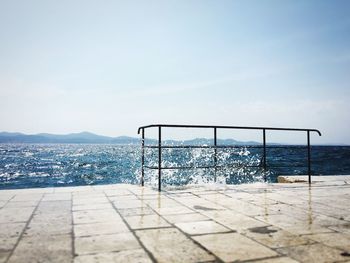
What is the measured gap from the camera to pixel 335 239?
289 centimetres

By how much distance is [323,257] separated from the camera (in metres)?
2.42

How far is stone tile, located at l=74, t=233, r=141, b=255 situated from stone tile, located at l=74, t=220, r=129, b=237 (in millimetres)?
131

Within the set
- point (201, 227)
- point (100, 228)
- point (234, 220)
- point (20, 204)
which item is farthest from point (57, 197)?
point (234, 220)

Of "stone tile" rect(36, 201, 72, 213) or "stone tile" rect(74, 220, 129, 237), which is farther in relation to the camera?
"stone tile" rect(36, 201, 72, 213)

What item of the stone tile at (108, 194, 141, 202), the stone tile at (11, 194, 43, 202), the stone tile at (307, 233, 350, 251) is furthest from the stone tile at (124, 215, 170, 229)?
the stone tile at (11, 194, 43, 202)

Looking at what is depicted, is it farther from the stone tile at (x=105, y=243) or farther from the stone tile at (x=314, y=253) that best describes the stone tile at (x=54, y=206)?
the stone tile at (x=314, y=253)

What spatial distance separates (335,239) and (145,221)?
1.94 meters

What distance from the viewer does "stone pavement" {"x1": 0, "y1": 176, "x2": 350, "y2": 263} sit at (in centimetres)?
251

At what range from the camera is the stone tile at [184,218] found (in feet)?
11.8

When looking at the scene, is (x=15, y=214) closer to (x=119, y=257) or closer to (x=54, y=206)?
(x=54, y=206)

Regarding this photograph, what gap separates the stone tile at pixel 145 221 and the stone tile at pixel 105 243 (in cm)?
34

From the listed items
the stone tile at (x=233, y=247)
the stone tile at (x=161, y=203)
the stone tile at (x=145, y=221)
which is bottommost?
the stone tile at (x=161, y=203)

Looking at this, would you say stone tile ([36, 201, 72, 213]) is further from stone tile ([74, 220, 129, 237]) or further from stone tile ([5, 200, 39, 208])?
stone tile ([74, 220, 129, 237])

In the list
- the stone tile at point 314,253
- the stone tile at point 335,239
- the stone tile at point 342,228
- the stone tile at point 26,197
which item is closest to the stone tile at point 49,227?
the stone tile at point 26,197
